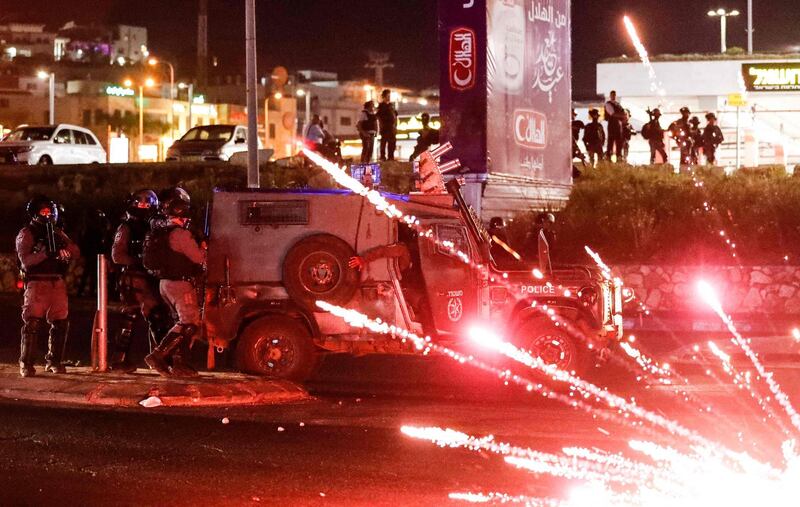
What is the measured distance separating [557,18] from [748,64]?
19866mm

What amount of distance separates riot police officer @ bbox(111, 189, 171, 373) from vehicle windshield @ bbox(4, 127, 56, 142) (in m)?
25.1

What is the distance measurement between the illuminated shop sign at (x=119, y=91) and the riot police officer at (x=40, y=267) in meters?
72.7

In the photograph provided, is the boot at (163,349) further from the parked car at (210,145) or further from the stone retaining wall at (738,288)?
the parked car at (210,145)

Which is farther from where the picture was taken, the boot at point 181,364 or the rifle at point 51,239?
the boot at point 181,364

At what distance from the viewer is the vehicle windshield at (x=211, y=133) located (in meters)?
36.6

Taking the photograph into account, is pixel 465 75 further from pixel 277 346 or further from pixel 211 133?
pixel 211 133

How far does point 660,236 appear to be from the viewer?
70.4 feet

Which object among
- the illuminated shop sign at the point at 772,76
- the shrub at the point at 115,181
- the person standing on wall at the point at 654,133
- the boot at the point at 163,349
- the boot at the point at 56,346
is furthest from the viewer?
the illuminated shop sign at the point at 772,76

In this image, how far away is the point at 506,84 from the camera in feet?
72.0

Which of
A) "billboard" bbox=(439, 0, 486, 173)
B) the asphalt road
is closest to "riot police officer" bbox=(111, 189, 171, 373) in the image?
the asphalt road

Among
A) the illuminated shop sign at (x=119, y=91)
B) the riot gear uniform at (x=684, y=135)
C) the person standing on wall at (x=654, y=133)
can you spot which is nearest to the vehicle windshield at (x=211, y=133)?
the person standing on wall at (x=654, y=133)

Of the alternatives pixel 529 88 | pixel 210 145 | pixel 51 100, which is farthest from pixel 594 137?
pixel 51 100

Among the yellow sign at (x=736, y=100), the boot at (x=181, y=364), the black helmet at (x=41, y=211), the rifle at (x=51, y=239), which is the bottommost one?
the boot at (x=181, y=364)

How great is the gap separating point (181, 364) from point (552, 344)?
153 inches
